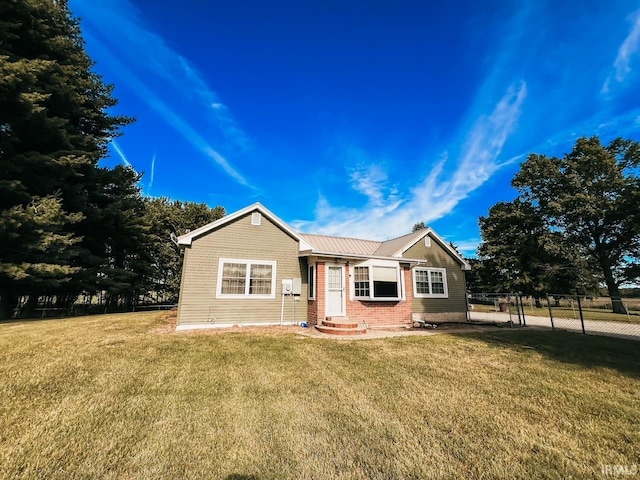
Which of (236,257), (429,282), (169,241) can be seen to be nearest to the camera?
(236,257)

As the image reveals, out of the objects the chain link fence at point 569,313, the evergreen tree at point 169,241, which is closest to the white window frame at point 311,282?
the chain link fence at point 569,313

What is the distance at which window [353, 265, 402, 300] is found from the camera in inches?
468

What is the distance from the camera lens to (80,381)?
15.5 feet

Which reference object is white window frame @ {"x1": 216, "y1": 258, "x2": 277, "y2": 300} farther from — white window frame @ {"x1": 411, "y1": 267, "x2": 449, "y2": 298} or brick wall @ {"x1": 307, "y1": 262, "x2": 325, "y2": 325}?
white window frame @ {"x1": 411, "y1": 267, "x2": 449, "y2": 298}

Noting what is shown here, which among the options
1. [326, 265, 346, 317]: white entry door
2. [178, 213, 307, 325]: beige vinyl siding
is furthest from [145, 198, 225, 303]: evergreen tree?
[326, 265, 346, 317]: white entry door

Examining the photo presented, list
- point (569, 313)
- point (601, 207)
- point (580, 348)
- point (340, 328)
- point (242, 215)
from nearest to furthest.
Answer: point (580, 348) < point (340, 328) < point (242, 215) < point (569, 313) < point (601, 207)

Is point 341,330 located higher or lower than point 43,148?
lower

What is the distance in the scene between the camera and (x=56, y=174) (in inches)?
580

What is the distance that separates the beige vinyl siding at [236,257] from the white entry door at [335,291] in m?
1.39

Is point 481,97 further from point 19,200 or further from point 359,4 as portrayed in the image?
point 19,200

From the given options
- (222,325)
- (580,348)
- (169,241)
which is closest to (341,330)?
(222,325)

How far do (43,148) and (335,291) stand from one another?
18.1 m

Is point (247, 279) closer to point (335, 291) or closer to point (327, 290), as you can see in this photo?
point (327, 290)

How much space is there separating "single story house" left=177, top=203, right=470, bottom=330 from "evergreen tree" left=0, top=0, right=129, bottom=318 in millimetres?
7908
